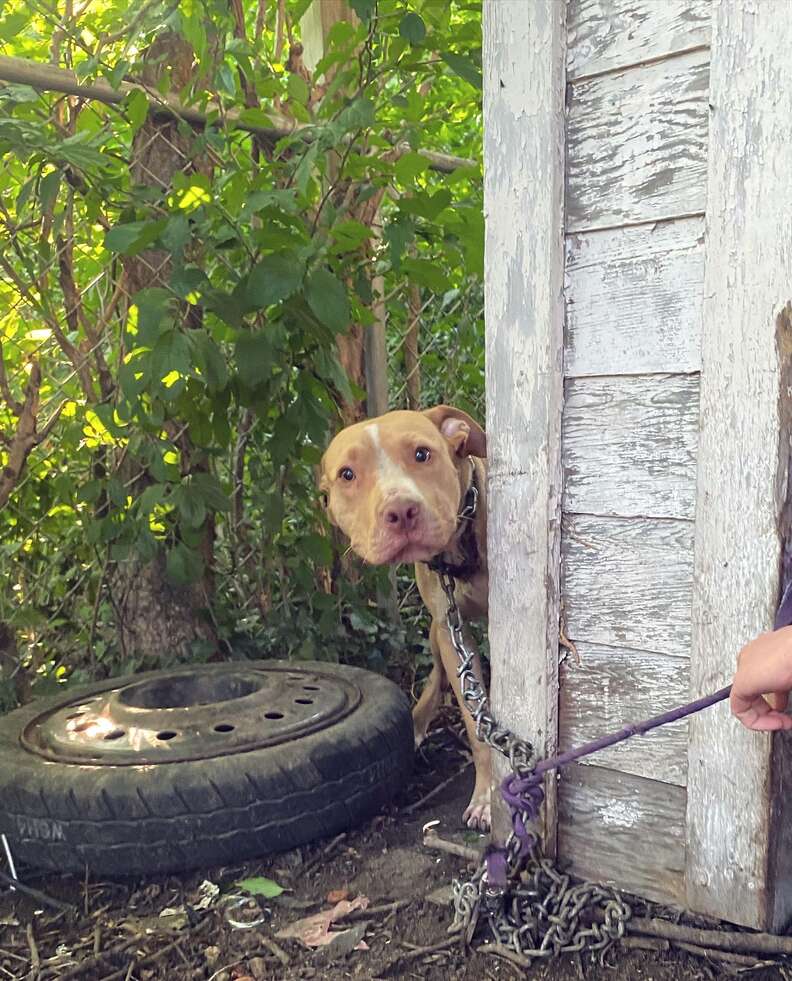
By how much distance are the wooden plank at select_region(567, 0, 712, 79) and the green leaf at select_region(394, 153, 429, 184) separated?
29.3 inches

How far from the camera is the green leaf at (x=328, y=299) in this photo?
2434 mm

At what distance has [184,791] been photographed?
2.07 metres

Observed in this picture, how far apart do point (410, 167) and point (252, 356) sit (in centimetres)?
70

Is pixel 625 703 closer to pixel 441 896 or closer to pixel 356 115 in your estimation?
pixel 441 896

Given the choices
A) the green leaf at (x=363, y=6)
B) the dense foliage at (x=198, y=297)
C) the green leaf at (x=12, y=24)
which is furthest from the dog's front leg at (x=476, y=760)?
the green leaf at (x=12, y=24)

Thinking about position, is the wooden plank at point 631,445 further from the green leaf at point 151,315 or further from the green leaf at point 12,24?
the green leaf at point 12,24

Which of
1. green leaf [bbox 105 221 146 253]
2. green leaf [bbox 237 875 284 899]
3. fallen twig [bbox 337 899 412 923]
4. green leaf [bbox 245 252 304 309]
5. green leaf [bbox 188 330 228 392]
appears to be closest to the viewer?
Result: fallen twig [bbox 337 899 412 923]

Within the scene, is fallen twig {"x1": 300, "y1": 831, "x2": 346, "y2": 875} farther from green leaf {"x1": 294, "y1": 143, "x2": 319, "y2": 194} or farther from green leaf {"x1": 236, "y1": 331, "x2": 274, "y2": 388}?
green leaf {"x1": 294, "y1": 143, "x2": 319, "y2": 194}

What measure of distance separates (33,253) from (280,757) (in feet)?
6.17

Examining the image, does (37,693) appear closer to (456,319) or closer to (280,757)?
(280,757)

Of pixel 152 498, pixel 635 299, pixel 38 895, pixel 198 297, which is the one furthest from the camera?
pixel 152 498

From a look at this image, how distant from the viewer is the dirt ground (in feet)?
5.63

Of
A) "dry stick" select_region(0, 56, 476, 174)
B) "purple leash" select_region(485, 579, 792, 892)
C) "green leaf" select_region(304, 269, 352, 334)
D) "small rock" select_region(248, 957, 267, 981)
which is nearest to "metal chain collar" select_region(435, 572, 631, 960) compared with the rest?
"purple leash" select_region(485, 579, 792, 892)

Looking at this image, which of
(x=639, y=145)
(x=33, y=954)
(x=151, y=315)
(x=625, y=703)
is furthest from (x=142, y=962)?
(x=639, y=145)
